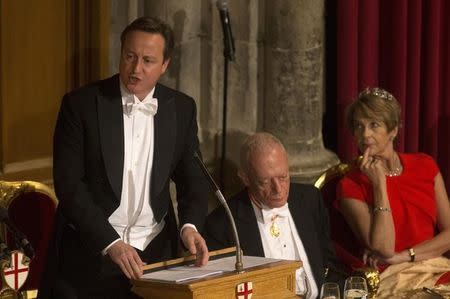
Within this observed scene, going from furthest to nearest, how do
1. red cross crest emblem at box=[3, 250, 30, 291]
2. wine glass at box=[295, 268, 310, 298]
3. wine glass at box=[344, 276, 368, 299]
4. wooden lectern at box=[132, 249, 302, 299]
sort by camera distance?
wine glass at box=[295, 268, 310, 298] < red cross crest emblem at box=[3, 250, 30, 291] < wine glass at box=[344, 276, 368, 299] < wooden lectern at box=[132, 249, 302, 299]

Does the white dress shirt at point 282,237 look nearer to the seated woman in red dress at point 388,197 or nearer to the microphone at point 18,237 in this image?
the seated woman in red dress at point 388,197

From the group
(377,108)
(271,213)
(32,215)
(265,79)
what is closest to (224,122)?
(265,79)

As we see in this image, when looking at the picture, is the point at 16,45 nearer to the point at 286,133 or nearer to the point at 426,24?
the point at 286,133

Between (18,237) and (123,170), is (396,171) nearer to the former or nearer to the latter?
(123,170)

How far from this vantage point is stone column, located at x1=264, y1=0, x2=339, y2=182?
650 centimetres

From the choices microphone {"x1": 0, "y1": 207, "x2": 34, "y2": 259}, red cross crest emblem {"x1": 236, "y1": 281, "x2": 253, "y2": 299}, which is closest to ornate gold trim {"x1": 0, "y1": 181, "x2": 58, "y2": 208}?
microphone {"x1": 0, "y1": 207, "x2": 34, "y2": 259}

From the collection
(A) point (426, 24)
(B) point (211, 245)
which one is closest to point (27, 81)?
(B) point (211, 245)

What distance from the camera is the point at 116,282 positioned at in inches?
183

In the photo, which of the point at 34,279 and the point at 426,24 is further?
the point at 426,24

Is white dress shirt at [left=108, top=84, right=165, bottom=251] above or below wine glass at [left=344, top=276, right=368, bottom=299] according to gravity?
above

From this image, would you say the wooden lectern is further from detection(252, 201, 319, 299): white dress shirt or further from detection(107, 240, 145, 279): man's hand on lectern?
detection(252, 201, 319, 299): white dress shirt

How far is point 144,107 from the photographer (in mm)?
4680

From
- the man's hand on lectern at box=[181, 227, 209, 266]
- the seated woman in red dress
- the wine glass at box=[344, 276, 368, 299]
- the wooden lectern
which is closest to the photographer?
the wooden lectern

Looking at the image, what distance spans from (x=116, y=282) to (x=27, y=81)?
1.48 metres
